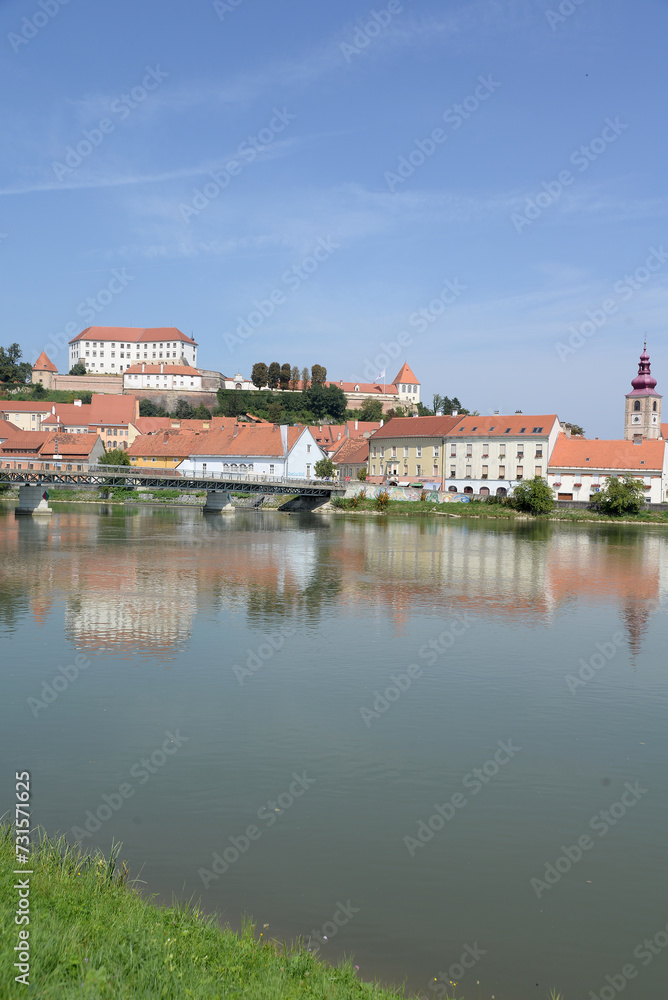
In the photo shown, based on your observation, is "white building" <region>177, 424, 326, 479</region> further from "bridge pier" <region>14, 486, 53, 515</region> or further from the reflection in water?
the reflection in water

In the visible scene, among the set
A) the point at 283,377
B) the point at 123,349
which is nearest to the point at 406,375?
the point at 283,377

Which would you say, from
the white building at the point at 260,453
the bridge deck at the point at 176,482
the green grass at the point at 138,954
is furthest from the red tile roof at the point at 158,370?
the green grass at the point at 138,954

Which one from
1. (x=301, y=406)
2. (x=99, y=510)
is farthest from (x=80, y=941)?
(x=301, y=406)

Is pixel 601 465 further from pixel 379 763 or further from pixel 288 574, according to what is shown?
pixel 379 763

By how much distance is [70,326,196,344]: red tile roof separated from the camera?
17675 centimetres

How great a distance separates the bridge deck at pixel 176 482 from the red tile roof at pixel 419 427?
58.6 feet

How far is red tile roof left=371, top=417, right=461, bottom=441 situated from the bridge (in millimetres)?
18036

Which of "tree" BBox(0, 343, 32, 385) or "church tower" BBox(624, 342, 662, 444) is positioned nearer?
"church tower" BBox(624, 342, 662, 444)

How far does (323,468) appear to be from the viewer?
9506 centimetres

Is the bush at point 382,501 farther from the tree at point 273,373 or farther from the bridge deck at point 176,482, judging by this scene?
the tree at point 273,373

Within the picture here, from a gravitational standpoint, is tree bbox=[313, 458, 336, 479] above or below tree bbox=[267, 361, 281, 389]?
below

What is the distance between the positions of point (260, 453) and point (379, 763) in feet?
264

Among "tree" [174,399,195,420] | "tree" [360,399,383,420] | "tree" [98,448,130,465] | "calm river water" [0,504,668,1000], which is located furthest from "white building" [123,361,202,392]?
"calm river water" [0,504,668,1000]

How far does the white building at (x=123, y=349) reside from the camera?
176 m
